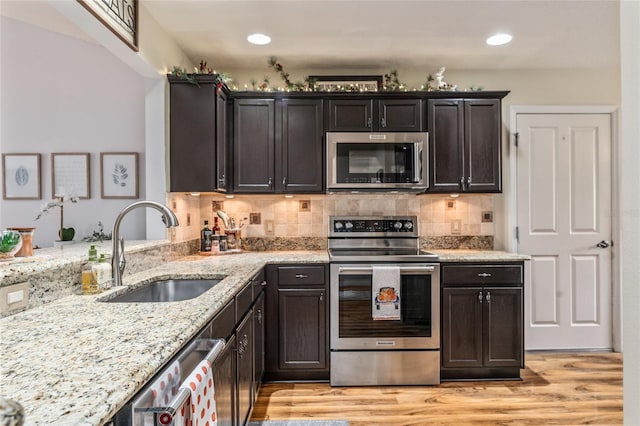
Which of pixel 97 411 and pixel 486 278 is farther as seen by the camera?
pixel 486 278

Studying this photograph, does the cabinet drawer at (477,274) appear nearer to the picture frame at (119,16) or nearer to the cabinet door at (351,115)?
the cabinet door at (351,115)

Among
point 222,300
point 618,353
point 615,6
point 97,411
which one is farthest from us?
point 618,353

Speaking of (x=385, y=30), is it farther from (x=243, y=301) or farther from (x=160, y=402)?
(x=160, y=402)

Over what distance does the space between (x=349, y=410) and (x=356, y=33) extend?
2.54 m

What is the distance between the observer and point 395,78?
3.12m

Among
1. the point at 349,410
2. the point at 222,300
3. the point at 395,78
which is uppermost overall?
the point at 395,78

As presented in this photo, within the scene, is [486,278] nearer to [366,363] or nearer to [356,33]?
[366,363]

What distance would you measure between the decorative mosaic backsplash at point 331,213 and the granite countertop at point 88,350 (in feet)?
5.28

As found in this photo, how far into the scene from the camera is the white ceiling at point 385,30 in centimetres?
235

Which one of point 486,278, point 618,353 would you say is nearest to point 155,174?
point 486,278

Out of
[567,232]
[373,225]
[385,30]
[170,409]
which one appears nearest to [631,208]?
[170,409]

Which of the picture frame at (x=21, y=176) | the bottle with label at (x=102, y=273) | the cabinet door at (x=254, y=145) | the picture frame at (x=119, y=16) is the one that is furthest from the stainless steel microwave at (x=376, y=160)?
the picture frame at (x=21, y=176)

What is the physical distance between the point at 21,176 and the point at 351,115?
275cm

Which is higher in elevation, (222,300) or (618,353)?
(222,300)
